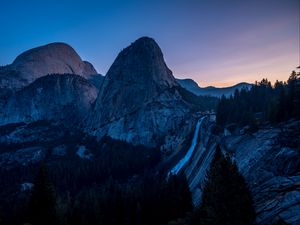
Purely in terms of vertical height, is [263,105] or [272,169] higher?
[263,105]

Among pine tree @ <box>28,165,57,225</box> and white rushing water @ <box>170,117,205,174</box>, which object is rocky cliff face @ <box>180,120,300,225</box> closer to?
pine tree @ <box>28,165,57,225</box>

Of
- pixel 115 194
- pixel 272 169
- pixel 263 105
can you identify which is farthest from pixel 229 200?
pixel 263 105

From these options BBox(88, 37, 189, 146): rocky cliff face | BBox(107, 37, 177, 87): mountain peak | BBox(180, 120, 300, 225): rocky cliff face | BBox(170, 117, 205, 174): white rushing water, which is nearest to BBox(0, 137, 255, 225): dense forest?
BBox(180, 120, 300, 225): rocky cliff face

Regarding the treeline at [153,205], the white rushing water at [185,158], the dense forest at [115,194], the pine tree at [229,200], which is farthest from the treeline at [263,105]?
the pine tree at [229,200]

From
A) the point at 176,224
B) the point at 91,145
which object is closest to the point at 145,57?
the point at 91,145

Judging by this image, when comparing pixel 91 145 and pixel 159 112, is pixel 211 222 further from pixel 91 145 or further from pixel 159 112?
pixel 91 145

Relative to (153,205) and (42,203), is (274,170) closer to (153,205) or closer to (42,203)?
(42,203)

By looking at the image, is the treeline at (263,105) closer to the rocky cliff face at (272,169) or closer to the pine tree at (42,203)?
the rocky cliff face at (272,169)
